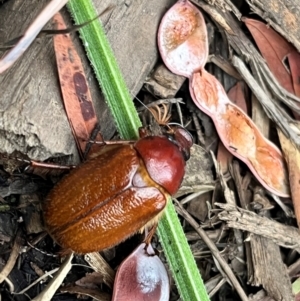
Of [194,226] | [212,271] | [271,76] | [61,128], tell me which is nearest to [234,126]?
[271,76]

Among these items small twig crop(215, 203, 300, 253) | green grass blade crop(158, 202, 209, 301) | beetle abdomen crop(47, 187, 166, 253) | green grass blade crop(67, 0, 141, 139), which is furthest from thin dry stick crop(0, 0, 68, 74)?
small twig crop(215, 203, 300, 253)

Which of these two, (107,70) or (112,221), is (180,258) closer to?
(112,221)

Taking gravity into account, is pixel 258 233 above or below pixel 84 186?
below

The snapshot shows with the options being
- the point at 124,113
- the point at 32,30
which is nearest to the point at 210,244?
the point at 124,113

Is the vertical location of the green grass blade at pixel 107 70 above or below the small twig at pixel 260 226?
above

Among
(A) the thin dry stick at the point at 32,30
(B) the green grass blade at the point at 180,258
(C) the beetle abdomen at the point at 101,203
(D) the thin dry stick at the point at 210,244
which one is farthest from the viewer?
(D) the thin dry stick at the point at 210,244

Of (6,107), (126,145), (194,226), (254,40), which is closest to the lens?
(6,107)

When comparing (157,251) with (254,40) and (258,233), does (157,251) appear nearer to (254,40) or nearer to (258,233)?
(258,233)

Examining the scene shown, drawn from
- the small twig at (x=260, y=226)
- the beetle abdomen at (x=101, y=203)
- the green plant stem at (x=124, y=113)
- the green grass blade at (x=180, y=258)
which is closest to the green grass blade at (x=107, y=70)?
the green plant stem at (x=124, y=113)

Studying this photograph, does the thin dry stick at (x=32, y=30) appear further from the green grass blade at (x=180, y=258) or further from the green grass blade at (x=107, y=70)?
the green grass blade at (x=180, y=258)
